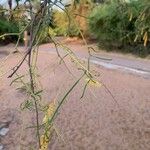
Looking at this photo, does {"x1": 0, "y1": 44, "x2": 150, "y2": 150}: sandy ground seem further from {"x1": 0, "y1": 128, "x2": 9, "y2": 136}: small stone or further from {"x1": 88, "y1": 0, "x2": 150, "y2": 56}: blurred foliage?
{"x1": 88, "y1": 0, "x2": 150, "y2": 56}: blurred foliage

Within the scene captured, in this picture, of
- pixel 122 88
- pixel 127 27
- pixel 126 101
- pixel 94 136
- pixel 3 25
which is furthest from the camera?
pixel 3 25

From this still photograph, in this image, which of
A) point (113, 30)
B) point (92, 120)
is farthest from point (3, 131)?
point (113, 30)

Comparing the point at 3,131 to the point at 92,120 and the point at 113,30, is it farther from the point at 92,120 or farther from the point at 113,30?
the point at 113,30

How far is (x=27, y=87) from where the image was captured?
1553 millimetres

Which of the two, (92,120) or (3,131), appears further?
(92,120)

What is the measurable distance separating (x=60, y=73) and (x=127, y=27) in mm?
6216

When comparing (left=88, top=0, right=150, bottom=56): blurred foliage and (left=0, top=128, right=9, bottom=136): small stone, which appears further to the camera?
(left=88, top=0, right=150, bottom=56): blurred foliage

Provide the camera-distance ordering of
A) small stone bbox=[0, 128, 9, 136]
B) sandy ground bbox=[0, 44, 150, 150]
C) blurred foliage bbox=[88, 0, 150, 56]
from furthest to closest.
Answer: blurred foliage bbox=[88, 0, 150, 56] → small stone bbox=[0, 128, 9, 136] → sandy ground bbox=[0, 44, 150, 150]

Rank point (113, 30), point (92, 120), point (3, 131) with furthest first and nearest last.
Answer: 1. point (113, 30)
2. point (92, 120)
3. point (3, 131)

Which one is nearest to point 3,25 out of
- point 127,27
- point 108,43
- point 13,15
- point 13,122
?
point 108,43

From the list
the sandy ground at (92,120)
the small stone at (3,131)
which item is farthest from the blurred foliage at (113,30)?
the small stone at (3,131)

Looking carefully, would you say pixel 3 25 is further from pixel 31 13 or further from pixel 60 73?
pixel 31 13

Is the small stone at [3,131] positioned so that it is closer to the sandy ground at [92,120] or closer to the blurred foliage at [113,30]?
the sandy ground at [92,120]

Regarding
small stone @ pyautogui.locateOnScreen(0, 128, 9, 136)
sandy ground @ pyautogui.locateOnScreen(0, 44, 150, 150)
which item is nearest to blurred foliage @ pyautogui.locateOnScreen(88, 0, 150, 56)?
sandy ground @ pyautogui.locateOnScreen(0, 44, 150, 150)
